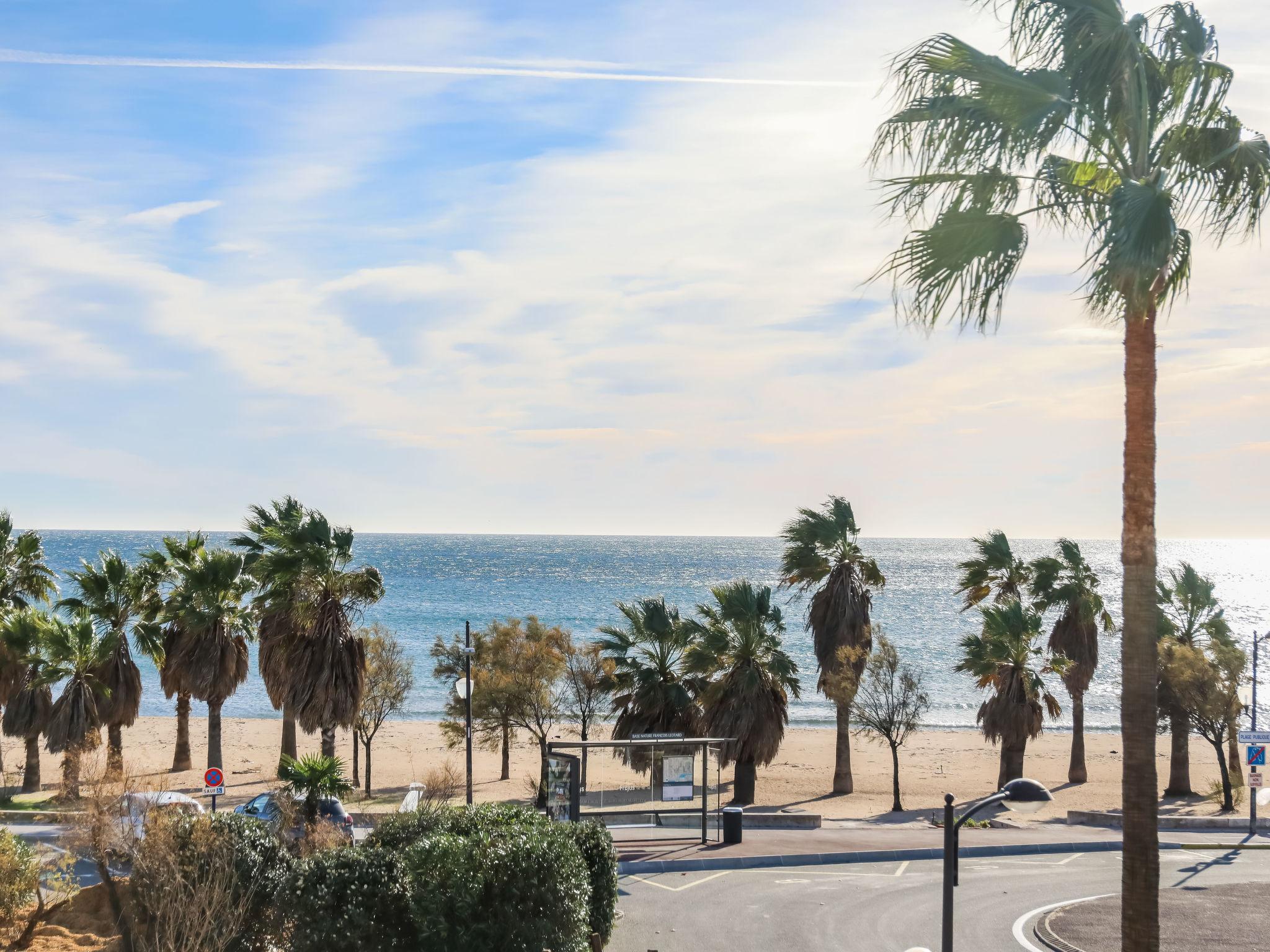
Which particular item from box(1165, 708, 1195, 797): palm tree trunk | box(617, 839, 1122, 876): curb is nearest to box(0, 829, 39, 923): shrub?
box(617, 839, 1122, 876): curb

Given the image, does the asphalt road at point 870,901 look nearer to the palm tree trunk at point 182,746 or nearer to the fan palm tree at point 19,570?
the palm tree trunk at point 182,746

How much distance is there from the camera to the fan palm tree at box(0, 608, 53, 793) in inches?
1399

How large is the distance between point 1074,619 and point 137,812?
123 ft

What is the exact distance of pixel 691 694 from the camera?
37.5 m

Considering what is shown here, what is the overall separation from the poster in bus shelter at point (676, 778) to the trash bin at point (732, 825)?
3.48 feet

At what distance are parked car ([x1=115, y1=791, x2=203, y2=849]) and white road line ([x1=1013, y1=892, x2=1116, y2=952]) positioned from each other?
13363 mm

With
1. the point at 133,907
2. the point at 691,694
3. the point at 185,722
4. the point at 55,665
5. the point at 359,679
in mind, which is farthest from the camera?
the point at 185,722

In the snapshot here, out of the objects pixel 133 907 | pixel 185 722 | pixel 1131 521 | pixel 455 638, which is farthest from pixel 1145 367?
pixel 185 722

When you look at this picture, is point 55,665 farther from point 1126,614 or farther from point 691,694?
point 1126,614

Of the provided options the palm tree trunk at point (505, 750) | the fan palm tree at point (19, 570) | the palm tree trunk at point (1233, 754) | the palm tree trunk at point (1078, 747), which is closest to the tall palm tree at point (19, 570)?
the fan palm tree at point (19, 570)

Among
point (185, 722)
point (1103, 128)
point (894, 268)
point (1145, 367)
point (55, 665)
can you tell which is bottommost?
point (185, 722)

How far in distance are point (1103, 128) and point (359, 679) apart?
26.1 m

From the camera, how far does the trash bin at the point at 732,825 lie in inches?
1097

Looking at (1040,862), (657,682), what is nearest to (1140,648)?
(1040,862)
